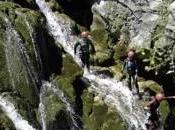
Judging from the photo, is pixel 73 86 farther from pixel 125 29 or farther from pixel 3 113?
pixel 125 29

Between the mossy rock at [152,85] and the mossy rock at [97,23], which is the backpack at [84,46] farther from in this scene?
the mossy rock at [97,23]

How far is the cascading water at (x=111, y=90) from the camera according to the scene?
84.0 ft

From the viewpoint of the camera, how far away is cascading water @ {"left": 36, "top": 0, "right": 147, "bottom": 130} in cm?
2561

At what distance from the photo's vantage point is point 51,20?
3061 cm

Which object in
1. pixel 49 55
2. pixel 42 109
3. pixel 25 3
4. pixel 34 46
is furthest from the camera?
pixel 25 3

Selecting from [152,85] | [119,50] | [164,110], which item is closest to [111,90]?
[152,85]

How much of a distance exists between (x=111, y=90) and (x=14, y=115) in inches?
209

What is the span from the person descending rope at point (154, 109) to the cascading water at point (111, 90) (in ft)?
3.54

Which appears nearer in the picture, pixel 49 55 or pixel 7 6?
pixel 7 6

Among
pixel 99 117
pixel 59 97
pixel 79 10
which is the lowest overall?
pixel 99 117

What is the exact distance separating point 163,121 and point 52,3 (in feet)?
31.9

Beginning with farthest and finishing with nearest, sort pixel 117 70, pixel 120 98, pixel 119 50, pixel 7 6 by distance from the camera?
pixel 119 50, pixel 117 70, pixel 120 98, pixel 7 6

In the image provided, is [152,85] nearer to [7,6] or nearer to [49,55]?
[49,55]

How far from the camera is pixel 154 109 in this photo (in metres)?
23.7
